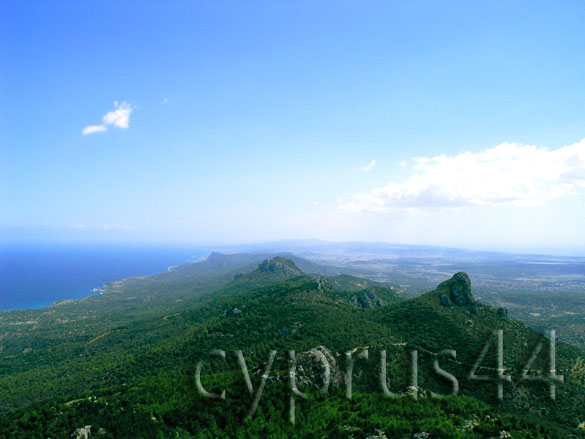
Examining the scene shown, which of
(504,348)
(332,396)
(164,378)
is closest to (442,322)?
(504,348)

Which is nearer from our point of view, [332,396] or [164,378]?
[332,396]

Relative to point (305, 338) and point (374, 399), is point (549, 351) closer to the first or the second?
point (374, 399)

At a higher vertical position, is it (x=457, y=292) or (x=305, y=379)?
(x=457, y=292)

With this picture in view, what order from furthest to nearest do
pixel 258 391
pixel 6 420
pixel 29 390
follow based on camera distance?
pixel 29 390 → pixel 258 391 → pixel 6 420

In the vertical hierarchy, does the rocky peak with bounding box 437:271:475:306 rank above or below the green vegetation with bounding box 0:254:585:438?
above

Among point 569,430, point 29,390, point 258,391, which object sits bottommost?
point 29,390

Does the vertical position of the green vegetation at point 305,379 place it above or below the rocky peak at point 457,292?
below

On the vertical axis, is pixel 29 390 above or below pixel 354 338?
below

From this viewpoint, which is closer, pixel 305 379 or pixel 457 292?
pixel 305 379

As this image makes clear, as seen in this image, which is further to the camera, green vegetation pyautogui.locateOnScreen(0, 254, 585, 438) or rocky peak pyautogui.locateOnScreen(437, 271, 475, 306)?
rocky peak pyautogui.locateOnScreen(437, 271, 475, 306)

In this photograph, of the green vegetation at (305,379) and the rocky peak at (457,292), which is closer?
the green vegetation at (305,379)

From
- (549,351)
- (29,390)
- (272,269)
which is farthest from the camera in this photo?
(272,269)
